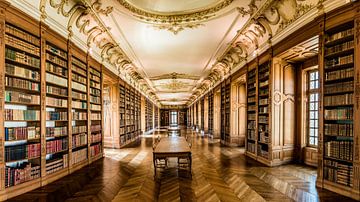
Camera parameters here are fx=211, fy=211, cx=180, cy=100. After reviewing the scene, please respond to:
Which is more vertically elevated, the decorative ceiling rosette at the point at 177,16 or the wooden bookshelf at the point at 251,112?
the decorative ceiling rosette at the point at 177,16

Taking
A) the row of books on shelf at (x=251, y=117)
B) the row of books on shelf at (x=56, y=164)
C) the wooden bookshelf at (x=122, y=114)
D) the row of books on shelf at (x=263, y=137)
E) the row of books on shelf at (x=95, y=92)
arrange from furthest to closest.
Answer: the wooden bookshelf at (x=122, y=114)
the row of books on shelf at (x=251, y=117)
the row of books on shelf at (x=95, y=92)
the row of books on shelf at (x=263, y=137)
the row of books on shelf at (x=56, y=164)

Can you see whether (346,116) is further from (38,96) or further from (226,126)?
(226,126)

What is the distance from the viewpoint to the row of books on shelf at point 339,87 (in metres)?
3.62

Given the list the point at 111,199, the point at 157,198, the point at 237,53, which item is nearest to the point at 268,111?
the point at 237,53

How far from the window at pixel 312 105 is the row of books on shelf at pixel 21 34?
6.76 meters

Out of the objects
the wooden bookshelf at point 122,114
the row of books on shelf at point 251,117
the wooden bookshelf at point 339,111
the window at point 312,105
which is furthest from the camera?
the wooden bookshelf at point 122,114

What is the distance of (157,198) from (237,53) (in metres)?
6.35

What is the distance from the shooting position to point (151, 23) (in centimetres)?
575

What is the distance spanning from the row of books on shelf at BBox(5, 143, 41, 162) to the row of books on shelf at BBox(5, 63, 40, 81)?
1.25 m

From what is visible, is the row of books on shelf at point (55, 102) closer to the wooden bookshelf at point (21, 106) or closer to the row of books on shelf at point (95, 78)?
the wooden bookshelf at point (21, 106)

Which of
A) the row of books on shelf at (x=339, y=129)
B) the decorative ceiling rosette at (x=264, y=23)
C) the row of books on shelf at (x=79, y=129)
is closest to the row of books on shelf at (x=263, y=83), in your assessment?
the decorative ceiling rosette at (x=264, y=23)

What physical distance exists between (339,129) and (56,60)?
5.86m

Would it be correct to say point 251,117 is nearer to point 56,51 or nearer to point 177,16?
point 177,16

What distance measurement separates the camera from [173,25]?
232 inches
